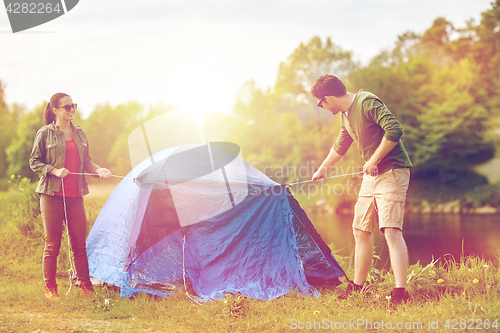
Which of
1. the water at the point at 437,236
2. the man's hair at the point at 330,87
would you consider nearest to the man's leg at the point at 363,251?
the man's hair at the point at 330,87

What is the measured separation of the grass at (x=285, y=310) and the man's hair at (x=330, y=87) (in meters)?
1.56

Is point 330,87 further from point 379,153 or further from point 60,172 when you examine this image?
point 60,172

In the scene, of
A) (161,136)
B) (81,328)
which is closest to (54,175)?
(81,328)

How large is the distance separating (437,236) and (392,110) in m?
12.6

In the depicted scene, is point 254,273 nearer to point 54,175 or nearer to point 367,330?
point 367,330

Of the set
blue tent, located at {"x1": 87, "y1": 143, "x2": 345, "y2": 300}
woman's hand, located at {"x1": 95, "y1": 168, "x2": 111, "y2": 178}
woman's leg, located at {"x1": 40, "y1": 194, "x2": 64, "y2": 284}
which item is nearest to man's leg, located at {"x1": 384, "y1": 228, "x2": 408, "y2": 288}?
blue tent, located at {"x1": 87, "y1": 143, "x2": 345, "y2": 300}

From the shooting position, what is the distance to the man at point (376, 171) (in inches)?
112

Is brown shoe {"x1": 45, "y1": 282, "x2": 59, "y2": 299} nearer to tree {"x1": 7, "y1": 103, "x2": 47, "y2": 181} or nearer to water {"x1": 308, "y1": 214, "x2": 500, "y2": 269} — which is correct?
water {"x1": 308, "y1": 214, "x2": 500, "y2": 269}

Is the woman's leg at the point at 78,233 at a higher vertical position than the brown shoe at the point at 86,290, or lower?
higher

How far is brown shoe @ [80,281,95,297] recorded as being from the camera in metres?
3.75

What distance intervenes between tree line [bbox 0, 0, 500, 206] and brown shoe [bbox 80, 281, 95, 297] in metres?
11.9

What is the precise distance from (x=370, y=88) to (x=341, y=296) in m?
22.8

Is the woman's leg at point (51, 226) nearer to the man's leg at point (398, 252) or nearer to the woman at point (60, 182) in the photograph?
the woman at point (60, 182)

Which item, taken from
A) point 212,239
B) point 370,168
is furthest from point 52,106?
point 370,168
